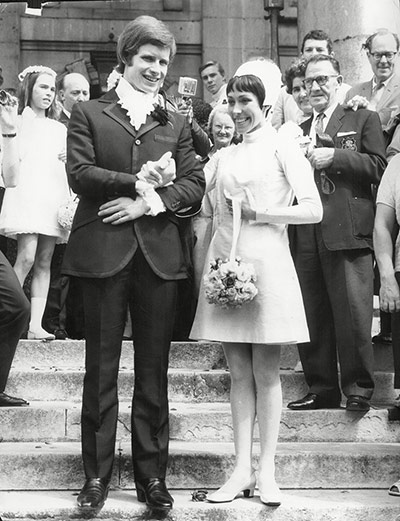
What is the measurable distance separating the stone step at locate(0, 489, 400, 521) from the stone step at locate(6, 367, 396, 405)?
1.14 m

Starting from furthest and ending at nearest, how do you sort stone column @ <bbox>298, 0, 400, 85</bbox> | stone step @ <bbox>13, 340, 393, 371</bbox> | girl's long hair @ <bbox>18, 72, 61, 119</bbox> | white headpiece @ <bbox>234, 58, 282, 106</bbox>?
stone column @ <bbox>298, 0, 400, 85</bbox> → girl's long hair @ <bbox>18, 72, 61, 119</bbox> → stone step @ <bbox>13, 340, 393, 371</bbox> → white headpiece @ <bbox>234, 58, 282, 106</bbox>

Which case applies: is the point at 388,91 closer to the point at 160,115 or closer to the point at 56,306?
the point at 56,306

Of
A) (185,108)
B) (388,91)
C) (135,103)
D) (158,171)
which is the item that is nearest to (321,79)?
(185,108)

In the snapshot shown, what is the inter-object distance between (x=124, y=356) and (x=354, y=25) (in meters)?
3.87

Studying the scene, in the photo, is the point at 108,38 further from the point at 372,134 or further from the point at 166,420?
the point at 166,420

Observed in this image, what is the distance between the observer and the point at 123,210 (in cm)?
634

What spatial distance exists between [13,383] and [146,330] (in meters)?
1.63

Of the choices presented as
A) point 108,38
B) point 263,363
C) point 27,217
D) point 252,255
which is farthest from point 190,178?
point 108,38

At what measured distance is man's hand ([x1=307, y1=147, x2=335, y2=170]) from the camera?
24.7 feet

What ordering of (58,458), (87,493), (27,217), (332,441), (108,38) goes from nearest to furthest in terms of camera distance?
1. (87,493)
2. (58,458)
3. (332,441)
4. (27,217)
5. (108,38)

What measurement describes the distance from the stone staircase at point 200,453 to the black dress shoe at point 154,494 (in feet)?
0.22

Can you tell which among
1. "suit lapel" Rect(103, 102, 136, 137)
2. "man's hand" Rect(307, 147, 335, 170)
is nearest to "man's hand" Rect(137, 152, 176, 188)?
"suit lapel" Rect(103, 102, 136, 137)

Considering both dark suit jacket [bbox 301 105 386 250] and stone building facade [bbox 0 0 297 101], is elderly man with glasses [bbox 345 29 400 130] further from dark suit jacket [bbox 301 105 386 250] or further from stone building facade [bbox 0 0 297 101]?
stone building facade [bbox 0 0 297 101]

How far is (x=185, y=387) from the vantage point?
779 cm
